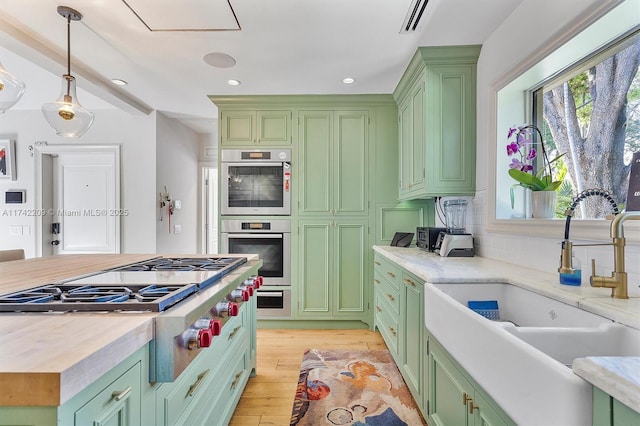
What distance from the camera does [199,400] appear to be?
3.80 ft

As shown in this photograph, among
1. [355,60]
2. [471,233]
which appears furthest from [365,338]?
[355,60]

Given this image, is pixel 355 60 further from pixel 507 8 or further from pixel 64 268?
pixel 64 268

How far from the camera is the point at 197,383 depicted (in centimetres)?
113

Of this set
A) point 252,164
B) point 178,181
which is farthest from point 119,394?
point 178,181

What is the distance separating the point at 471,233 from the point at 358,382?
140 centimetres

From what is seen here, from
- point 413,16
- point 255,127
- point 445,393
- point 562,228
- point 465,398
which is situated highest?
point 413,16

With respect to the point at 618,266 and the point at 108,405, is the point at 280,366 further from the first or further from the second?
the point at 618,266

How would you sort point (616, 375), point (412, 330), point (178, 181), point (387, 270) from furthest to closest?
point (178, 181)
point (387, 270)
point (412, 330)
point (616, 375)

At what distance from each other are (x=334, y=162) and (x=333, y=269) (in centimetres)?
114

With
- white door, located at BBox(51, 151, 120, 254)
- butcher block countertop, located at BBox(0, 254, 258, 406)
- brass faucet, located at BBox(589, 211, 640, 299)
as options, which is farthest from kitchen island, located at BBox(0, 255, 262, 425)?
white door, located at BBox(51, 151, 120, 254)

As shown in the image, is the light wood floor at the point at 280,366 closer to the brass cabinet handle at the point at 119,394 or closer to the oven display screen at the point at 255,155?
the brass cabinet handle at the point at 119,394

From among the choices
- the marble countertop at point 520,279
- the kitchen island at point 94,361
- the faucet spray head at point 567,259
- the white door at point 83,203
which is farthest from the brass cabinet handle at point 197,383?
the white door at point 83,203

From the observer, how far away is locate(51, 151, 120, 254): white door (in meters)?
3.87

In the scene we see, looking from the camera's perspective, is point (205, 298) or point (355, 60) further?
point (355, 60)
